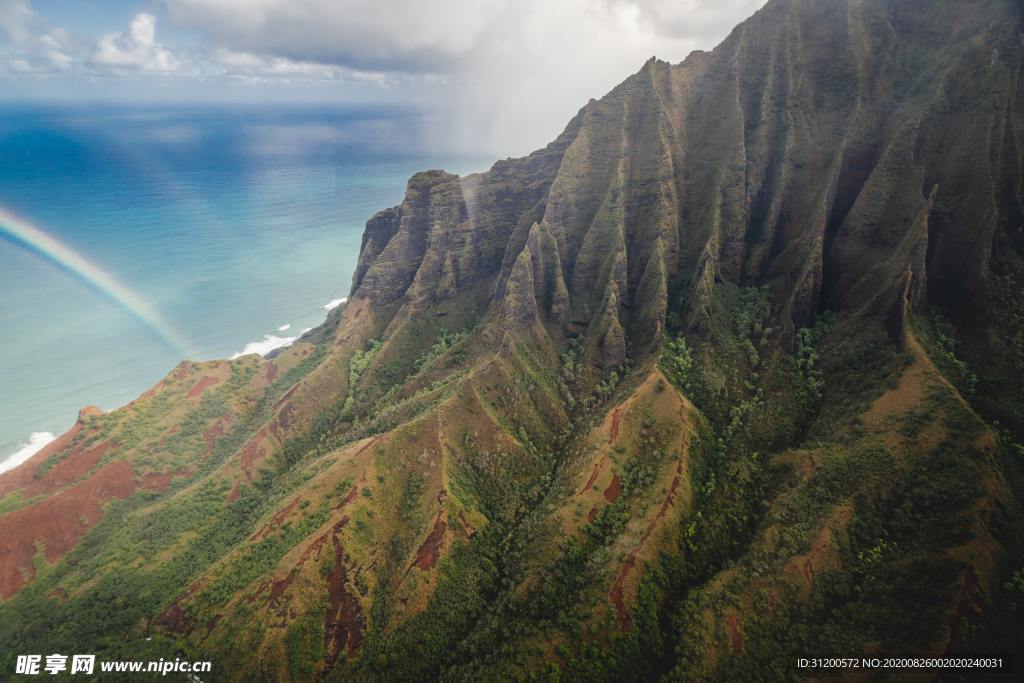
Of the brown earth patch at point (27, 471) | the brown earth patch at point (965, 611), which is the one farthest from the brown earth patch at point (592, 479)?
the brown earth patch at point (27, 471)

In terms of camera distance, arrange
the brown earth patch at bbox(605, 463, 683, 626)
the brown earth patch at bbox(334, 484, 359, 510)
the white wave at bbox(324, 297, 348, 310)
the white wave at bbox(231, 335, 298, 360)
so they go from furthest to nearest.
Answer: the white wave at bbox(324, 297, 348, 310) < the white wave at bbox(231, 335, 298, 360) < the brown earth patch at bbox(334, 484, 359, 510) < the brown earth patch at bbox(605, 463, 683, 626)

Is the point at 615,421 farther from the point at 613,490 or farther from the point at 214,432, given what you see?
the point at 214,432

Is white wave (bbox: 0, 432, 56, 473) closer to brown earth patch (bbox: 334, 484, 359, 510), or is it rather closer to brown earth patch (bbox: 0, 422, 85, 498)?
brown earth patch (bbox: 0, 422, 85, 498)

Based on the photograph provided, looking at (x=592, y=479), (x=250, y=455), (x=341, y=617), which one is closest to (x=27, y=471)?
(x=250, y=455)

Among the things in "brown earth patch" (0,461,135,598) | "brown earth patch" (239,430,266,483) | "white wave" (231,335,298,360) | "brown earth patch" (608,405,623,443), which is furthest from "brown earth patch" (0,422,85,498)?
"brown earth patch" (608,405,623,443)

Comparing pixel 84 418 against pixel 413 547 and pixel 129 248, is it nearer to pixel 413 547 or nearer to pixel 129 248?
pixel 413 547

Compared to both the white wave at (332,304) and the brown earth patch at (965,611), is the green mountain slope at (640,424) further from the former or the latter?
the white wave at (332,304)
